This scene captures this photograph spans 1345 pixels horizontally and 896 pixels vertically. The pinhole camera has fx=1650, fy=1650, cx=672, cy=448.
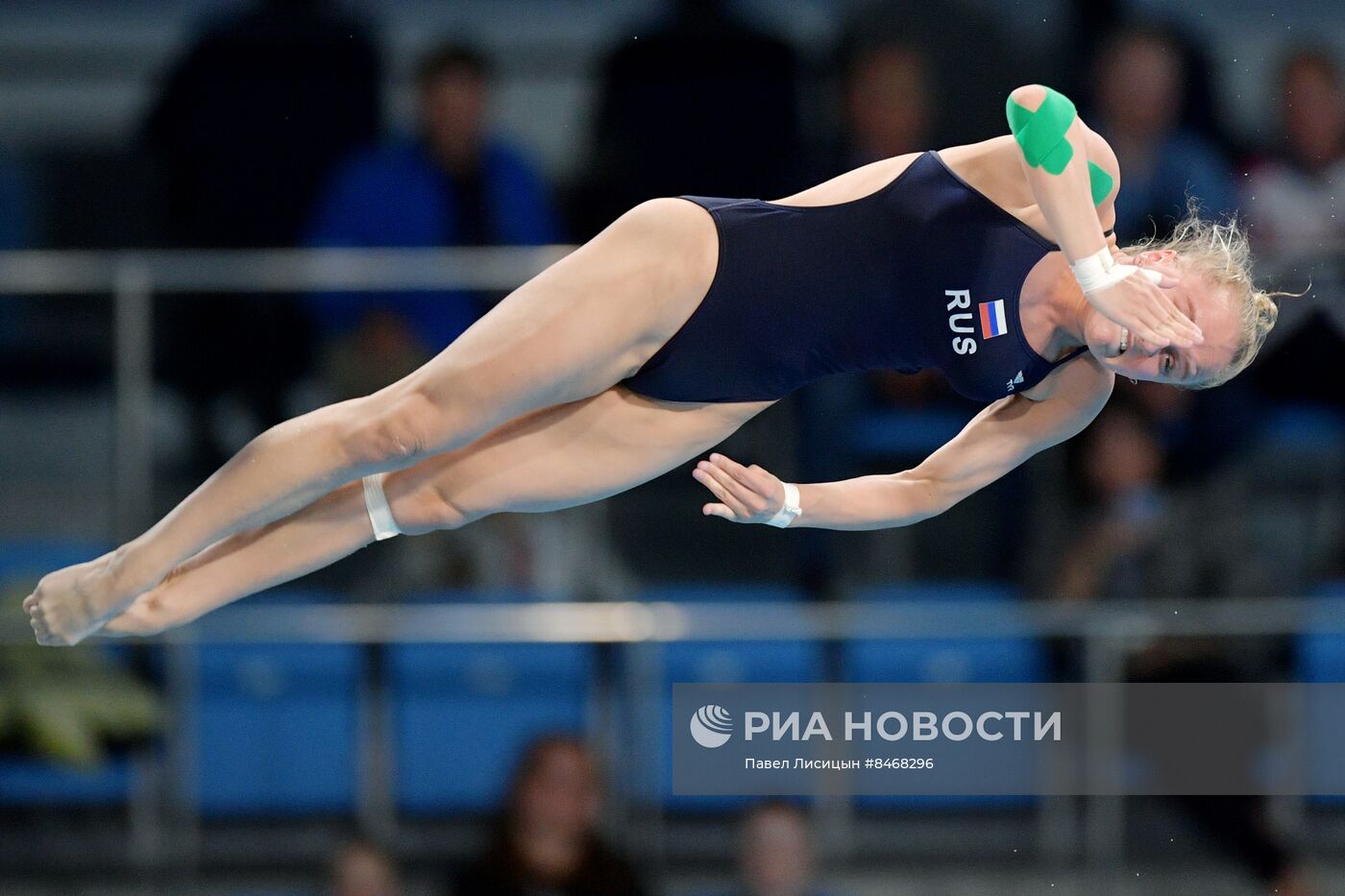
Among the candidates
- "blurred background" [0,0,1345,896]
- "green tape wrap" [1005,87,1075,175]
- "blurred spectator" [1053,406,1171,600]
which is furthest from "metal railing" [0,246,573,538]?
"green tape wrap" [1005,87,1075,175]

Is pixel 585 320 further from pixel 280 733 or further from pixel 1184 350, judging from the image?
pixel 280 733

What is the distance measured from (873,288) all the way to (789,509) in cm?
44

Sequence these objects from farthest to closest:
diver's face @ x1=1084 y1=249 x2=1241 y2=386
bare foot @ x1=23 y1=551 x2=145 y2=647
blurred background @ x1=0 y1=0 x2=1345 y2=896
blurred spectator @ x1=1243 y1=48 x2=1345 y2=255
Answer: blurred spectator @ x1=1243 y1=48 x2=1345 y2=255
blurred background @ x1=0 y1=0 x2=1345 y2=896
bare foot @ x1=23 y1=551 x2=145 y2=647
diver's face @ x1=1084 y1=249 x2=1241 y2=386

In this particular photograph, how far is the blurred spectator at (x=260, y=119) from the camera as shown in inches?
207

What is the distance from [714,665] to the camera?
4789 mm

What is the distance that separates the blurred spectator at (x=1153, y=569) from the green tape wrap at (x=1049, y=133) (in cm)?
227

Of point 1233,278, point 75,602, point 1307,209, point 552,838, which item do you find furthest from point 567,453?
point 1307,209

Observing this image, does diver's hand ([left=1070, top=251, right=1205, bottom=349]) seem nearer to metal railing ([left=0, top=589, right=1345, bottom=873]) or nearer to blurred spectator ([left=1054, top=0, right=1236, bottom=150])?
metal railing ([left=0, top=589, right=1345, bottom=873])

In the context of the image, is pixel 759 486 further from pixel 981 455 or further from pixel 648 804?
pixel 648 804

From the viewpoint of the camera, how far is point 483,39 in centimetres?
566

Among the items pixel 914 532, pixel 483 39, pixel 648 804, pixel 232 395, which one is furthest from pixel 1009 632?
pixel 483 39

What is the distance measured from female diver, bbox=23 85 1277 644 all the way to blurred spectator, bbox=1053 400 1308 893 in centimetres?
178

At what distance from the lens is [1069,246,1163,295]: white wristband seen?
8.74 ft

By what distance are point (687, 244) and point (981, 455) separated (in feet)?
2.38
